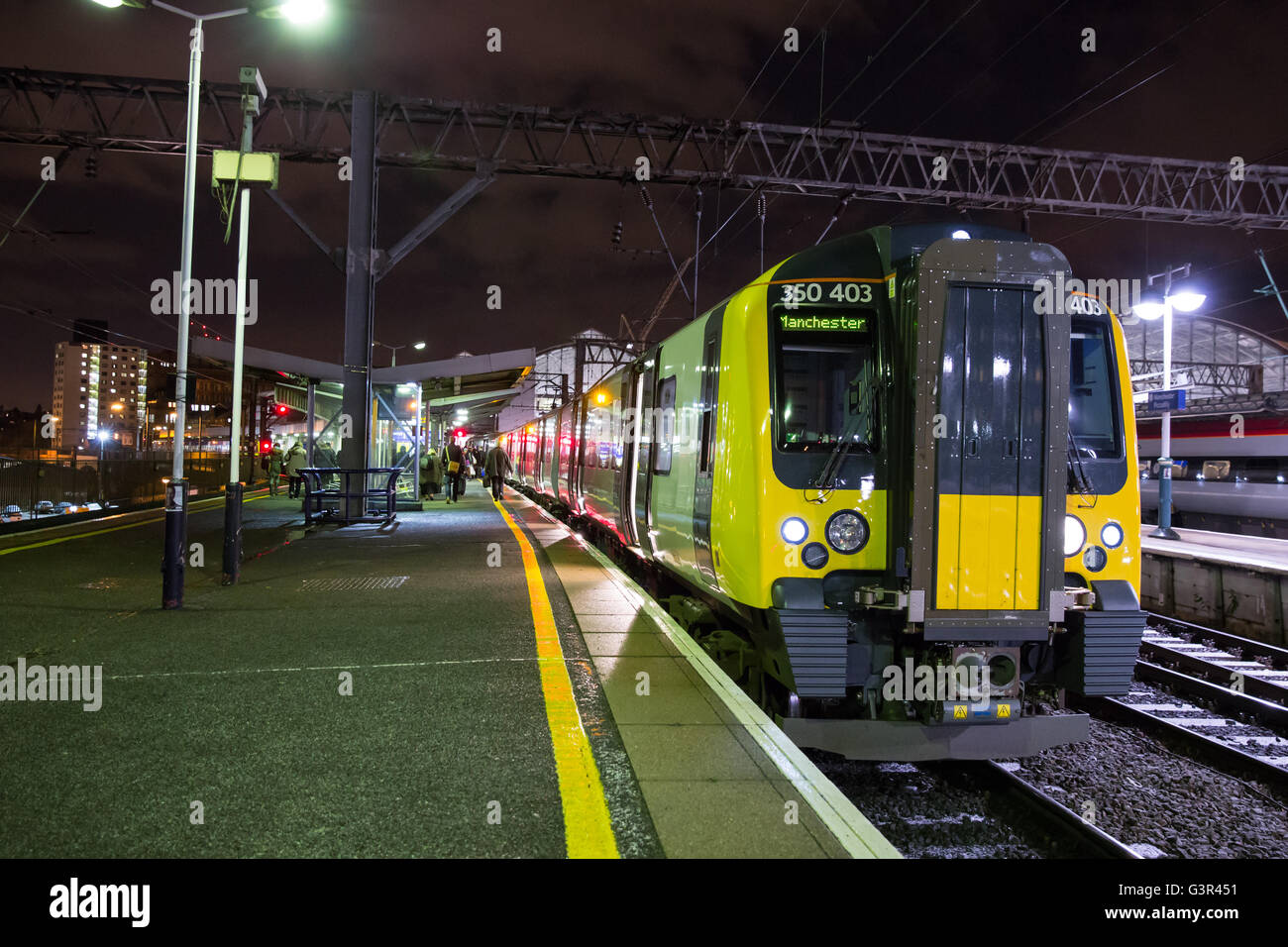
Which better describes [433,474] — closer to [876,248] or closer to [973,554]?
[876,248]

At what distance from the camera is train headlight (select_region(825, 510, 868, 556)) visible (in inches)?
A: 208

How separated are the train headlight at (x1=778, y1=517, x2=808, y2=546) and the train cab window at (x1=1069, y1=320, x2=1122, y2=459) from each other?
196 centimetres

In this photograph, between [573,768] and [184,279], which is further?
[184,279]

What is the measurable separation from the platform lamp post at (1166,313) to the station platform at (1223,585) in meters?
1.66

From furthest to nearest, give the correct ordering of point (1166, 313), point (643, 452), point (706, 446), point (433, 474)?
point (433, 474), point (1166, 313), point (643, 452), point (706, 446)

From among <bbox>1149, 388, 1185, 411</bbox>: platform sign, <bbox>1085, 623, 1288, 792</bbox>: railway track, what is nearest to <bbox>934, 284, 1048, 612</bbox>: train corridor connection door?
<bbox>1085, 623, 1288, 792</bbox>: railway track

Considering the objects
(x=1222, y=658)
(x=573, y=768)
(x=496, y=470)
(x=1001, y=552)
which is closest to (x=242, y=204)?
(x=573, y=768)

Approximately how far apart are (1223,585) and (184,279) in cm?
1343

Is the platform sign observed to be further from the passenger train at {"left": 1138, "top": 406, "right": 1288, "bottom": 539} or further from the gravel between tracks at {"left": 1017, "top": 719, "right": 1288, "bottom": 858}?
the gravel between tracks at {"left": 1017, "top": 719, "right": 1288, "bottom": 858}

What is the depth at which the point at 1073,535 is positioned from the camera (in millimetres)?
5375

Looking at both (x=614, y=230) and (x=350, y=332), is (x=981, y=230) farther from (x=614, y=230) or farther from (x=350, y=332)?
(x=614, y=230)

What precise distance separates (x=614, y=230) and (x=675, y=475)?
49.0 ft
